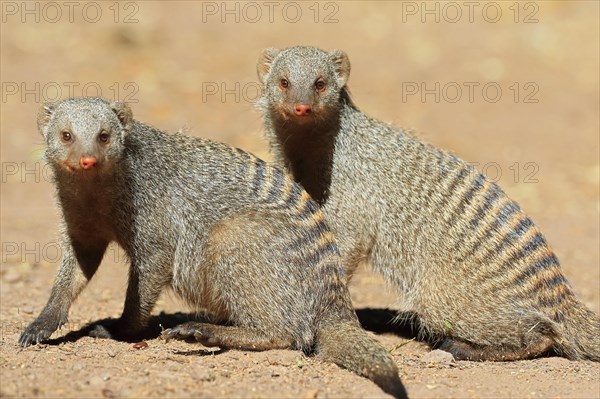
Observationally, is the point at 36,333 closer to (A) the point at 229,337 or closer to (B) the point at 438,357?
(A) the point at 229,337

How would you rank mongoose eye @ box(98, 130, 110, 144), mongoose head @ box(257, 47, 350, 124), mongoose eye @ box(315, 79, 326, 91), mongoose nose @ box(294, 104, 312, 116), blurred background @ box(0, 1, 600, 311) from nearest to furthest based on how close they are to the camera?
mongoose eye @ box(98, 130, 110, 144)
mongoose nose @ box(294, 104, 312, 116)
mongoose head @ box(257, 47, 350, 124)
mongoose eye @ box(315, 79, 326, 91)
blurred background @ box(0, 1, 600, 311)

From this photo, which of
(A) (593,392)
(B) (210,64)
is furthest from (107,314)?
(B) (210,64)

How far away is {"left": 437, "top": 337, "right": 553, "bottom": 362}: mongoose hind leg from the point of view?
5.02 meters

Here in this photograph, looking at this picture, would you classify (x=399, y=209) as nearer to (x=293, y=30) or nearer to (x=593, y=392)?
(x=593, y=392)

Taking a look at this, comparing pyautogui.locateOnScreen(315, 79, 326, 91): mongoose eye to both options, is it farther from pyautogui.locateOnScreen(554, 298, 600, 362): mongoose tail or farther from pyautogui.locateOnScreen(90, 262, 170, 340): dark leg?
pyautogui.locateOnScreen(554, 298, 600, 362): mongoose tail

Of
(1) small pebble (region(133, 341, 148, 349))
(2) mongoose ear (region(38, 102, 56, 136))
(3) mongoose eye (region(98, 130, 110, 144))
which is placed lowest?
(1) small pebble (region(133, 341, 148, 349))

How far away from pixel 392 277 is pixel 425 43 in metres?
8.56

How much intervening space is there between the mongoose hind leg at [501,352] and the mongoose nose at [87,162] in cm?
223

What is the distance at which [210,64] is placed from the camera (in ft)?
40.1

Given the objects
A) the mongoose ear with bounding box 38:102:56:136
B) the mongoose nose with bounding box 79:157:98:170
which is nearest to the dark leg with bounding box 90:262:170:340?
the mongoose nose with bounding box 79:157:98:170

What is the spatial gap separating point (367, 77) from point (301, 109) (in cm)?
708

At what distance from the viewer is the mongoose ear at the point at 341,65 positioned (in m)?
5.73

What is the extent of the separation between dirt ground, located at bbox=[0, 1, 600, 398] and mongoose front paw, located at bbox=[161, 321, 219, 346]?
0.23 feet

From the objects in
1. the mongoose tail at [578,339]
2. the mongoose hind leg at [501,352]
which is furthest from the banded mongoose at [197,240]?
the mongoose tail at [578,339]
